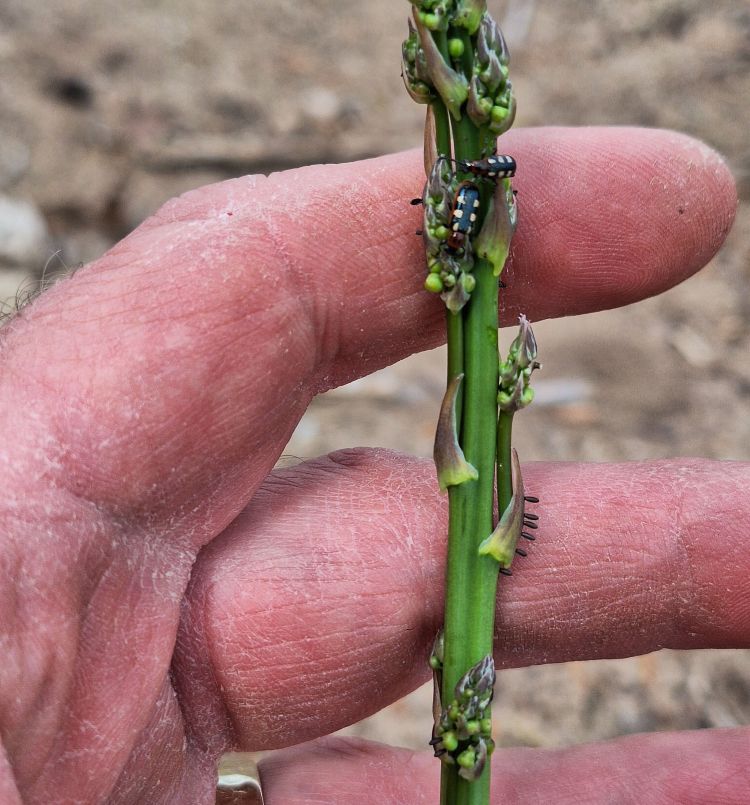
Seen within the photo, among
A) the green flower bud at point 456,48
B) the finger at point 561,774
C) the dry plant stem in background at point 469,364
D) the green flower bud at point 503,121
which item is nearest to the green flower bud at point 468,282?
the dry plant stem in background at point 469,364

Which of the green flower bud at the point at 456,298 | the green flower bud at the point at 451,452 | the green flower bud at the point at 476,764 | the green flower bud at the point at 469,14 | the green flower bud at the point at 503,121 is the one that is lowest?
the green flower bud at the point at 476,764

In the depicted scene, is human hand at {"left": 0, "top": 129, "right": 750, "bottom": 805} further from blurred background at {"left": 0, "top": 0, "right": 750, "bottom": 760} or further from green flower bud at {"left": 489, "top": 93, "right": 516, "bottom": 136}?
blurred background at {"left": 0, "top": 0, "right": 750, "bottom": 760}

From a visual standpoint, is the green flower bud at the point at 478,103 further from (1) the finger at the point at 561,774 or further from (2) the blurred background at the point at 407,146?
(2) the blurred background at the point at 407,146

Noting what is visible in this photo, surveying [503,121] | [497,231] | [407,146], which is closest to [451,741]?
[497,231]

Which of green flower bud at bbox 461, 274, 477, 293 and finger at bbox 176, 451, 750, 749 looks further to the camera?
finger at bbox 176, 451, 750, 749

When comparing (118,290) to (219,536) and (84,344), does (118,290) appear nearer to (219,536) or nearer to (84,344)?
(84,344)

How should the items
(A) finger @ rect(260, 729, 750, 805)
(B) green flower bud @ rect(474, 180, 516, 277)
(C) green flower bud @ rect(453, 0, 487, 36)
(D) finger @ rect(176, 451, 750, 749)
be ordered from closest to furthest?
(C) green flower bud @ rect(453, 0, 487, 36)
(B) green flower bud @ rect(474, 180, 516, 277)
(D) finger @ rect(176, 451, 750, 749)
(A) finger @ rect(260, 729, 750, 805)

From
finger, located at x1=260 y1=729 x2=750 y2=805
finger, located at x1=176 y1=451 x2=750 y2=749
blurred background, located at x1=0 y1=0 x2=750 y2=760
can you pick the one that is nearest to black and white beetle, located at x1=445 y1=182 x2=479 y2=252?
finger, located at x1=176 y1=451 x2=750 y2=749
